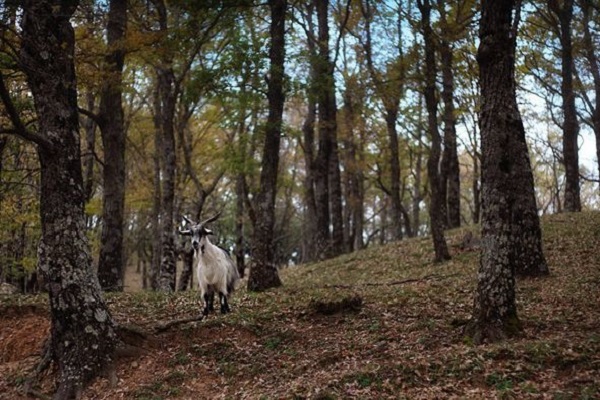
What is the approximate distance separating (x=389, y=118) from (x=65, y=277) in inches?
919

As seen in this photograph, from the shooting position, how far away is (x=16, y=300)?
1343cm

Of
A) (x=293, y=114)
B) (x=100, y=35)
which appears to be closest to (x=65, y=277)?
(x=100, y=35)

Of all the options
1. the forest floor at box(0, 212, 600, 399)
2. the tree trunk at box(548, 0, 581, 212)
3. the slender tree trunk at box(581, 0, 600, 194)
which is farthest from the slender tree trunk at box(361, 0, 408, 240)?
the forest floor at box(0, 212, 600, 399)

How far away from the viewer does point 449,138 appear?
22500 millimetres

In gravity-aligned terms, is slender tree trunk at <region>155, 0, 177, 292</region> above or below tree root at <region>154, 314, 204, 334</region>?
above

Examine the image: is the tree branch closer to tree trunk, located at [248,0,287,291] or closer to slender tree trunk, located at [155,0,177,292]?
tree trunk, located at [248,0,287,291]

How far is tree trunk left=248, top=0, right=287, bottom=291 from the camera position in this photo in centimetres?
1571

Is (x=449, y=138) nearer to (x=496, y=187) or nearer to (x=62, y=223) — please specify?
(x=496, y=187)

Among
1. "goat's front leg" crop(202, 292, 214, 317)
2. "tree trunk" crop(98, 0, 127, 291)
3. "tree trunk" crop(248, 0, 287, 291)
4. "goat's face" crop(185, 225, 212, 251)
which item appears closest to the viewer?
"goat's front leg" crop(202, 292, 214, 317)

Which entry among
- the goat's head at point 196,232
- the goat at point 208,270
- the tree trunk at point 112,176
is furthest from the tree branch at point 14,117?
the tree trunk at point 112,176

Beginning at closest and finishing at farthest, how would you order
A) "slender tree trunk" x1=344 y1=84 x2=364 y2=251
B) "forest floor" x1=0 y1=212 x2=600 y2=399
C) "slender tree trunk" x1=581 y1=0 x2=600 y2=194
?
"forest floor" x1=0 y1=212 x2=600 y2=399 → "slender tree trunk" x1=581 y1=0 x2=600 y2=194 → "slender tree trunk" x1=344 y1=84 x2=364 y2=251

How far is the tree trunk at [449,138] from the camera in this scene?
18.5m

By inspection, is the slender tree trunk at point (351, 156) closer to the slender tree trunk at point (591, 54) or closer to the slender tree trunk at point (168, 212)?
the slender tree trunk at point (168, 212)

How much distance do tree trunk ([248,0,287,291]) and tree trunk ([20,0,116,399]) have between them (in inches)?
253
